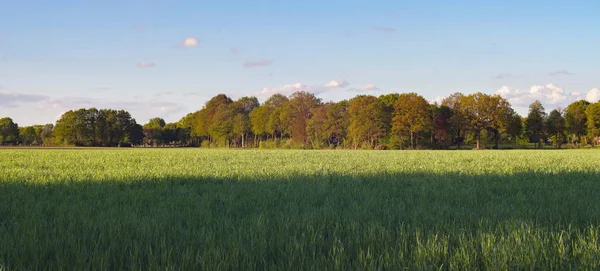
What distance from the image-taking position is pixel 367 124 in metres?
82.1

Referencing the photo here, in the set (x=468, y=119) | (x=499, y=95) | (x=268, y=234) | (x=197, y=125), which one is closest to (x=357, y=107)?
(x=468, y=119)

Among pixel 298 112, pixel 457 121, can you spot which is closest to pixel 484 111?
pixel 457 121

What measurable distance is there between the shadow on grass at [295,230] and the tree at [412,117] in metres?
75.5

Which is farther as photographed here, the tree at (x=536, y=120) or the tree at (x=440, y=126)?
the tree at (x=536, y=120)

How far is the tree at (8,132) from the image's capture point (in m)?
132

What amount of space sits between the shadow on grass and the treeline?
75.0 metres

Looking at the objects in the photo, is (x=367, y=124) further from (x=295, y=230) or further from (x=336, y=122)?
(x=295, y=230)

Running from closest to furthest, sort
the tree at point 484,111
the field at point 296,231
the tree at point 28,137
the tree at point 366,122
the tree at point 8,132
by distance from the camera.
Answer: the field at point 296,231
the tree at point 366,122
the tree at point 484,111
the tree at point 8,132
the tree at point 28,137

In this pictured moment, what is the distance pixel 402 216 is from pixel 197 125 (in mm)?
124076

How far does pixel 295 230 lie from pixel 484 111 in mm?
90076

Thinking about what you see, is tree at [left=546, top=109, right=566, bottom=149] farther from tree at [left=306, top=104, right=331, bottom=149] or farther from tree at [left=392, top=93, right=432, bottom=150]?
tree at [left=306, top=104, right=331, bottom=149]

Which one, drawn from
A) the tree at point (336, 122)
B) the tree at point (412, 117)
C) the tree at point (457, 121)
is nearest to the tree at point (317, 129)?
the tree at point (336, 122)

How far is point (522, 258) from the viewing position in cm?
369

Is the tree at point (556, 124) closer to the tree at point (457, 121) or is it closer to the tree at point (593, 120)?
the tree at point (593, 120)
